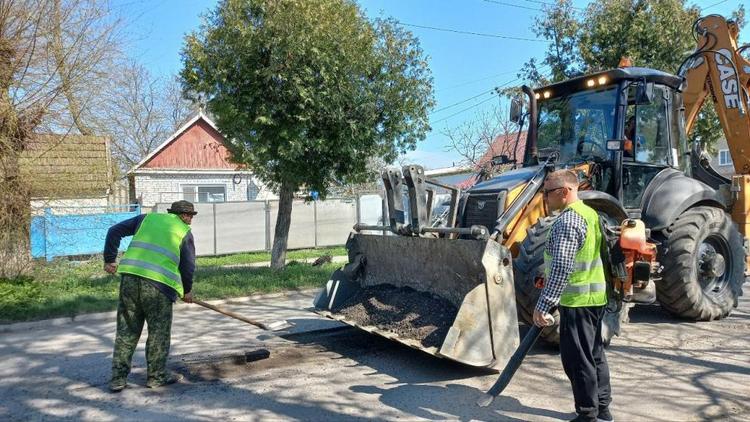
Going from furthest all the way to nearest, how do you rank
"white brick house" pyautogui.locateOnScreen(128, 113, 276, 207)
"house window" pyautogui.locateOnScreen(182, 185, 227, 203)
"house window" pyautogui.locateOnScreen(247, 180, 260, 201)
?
"house window" pyautogui.locateOnScreen(247, 180, 260, 201)
"house window" pyautogui.locateOnScreen(182, 185, 227, 203)
"white brick house" pyautogui.locateOnScreen(128, 113, 276, 207)

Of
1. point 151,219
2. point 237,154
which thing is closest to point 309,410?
point 151,219

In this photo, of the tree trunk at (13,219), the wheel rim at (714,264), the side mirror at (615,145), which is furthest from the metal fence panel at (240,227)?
the wheel rim at (714,264)

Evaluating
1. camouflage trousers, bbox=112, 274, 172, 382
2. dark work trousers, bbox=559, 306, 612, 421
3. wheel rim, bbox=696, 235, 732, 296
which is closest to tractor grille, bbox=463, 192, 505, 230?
dark work trousers, bbox=559, 306, 612, 421

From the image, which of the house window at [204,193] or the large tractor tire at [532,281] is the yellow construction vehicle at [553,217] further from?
the house window at [204,193]

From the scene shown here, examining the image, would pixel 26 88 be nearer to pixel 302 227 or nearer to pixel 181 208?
pixel 181 208

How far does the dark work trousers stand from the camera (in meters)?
3.94

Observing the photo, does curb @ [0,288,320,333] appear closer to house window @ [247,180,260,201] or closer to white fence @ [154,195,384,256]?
white fence @ [154,195,384,256]

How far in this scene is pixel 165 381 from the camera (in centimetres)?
521

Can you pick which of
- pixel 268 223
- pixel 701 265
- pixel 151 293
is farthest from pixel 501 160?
pixel 268 223

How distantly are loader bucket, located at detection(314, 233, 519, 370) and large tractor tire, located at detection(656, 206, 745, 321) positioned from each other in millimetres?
2932

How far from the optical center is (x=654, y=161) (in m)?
7.38

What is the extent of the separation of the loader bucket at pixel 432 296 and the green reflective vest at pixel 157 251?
5.86 feet

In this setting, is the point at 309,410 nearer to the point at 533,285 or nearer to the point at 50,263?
the point at 533,285

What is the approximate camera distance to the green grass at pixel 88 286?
8.63 metres
